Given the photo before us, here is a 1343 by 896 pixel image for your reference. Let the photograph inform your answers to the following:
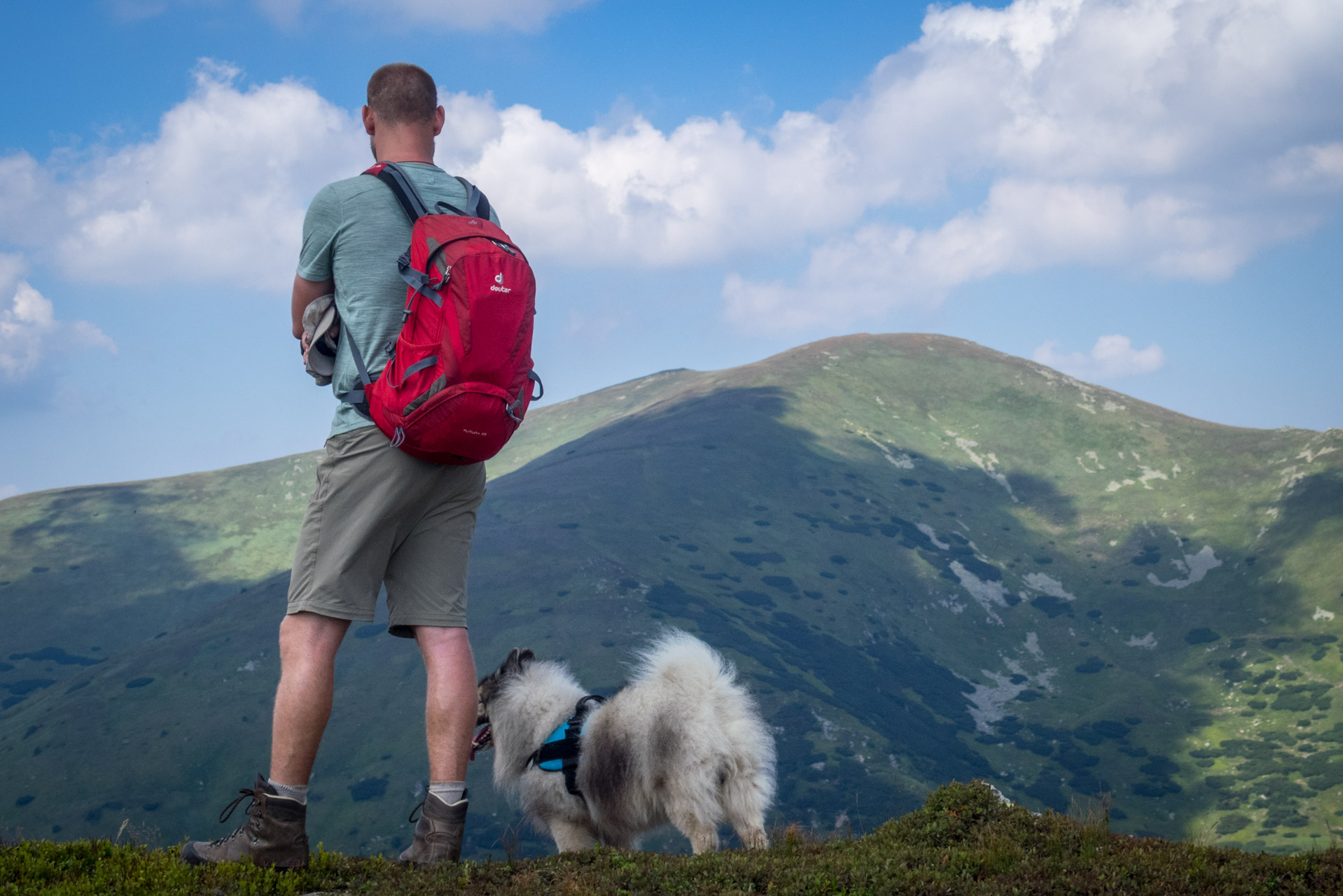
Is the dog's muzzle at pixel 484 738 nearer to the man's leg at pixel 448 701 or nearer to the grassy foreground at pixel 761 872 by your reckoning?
the grassy foreground at pixel 761 872

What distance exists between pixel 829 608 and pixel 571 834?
25.6m

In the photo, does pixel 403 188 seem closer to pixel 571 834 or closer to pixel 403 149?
pixel 403 149

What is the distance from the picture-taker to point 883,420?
48094 mm

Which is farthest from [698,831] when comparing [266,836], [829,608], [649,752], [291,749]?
[829,608]

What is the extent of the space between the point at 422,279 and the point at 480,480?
1031 millimetres

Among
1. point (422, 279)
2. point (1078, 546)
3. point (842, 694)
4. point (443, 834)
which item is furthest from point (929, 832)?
point (1078, 546)

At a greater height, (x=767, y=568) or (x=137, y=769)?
(x=767, y=568)

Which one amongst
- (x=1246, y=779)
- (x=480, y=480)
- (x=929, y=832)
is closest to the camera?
(x=480, y=480)

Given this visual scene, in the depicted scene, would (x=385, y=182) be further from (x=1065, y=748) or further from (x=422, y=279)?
(x=1065, y=748)

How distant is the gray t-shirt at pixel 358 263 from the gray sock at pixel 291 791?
57.7 inches

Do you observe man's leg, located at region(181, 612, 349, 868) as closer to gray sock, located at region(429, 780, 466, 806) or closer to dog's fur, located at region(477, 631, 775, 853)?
gray sock, located at region(429, 780, 466, 806)

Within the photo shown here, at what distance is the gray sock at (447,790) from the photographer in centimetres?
374

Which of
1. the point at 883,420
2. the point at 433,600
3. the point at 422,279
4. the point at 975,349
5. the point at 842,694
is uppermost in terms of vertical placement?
the point at 975,349

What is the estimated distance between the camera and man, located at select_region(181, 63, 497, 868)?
11.6ft
